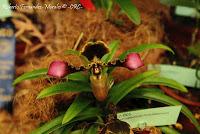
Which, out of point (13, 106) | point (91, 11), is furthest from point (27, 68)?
point (91, 11)

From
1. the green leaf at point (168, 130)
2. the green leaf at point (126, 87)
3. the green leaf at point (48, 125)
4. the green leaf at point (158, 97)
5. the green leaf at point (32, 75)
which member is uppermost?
the green leaf at point (32, 75)

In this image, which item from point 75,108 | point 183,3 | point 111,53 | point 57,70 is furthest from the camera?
point 183,3

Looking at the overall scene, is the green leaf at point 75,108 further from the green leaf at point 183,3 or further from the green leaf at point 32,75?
the green leaf at point 183,3

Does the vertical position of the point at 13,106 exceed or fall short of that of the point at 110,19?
it falls short

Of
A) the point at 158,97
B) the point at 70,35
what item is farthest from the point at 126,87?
the point at 70,35

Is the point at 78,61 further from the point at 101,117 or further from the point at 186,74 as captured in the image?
the point at 186,74

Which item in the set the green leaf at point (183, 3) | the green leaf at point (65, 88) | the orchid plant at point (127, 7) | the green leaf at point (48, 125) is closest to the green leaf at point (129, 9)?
the orchid plant at point (127, 7)

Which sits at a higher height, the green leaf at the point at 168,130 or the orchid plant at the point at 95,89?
the orchid plant at the point at 95,89

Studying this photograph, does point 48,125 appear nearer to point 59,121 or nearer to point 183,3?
point 59,121
